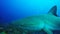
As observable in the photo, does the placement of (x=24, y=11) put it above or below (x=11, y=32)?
above

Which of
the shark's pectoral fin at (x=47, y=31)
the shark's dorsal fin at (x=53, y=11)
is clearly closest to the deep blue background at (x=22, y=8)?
the shark's dorsal fin at (x=53, y=11)

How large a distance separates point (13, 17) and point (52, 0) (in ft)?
1.85

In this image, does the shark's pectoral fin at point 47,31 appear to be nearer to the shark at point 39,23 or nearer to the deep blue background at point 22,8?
the shark at point 39,23

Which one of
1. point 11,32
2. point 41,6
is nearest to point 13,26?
point 11,32

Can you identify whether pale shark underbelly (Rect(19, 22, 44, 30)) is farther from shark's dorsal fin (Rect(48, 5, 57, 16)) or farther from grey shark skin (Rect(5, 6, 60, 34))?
shark's dorsal fin (Rect(48, 5, 57, 16))

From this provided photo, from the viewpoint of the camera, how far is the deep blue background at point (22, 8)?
6.39 feet

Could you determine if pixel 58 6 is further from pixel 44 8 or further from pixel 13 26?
pixel 13 26

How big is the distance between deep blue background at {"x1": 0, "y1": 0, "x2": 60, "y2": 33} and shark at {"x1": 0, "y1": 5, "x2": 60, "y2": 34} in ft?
0.17

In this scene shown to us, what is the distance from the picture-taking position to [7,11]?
1.97m

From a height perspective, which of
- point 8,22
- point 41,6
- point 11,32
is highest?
point 41,6

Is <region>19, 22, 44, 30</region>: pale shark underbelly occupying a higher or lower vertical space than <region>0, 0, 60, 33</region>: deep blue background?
lower

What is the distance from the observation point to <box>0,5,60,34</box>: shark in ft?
6.32

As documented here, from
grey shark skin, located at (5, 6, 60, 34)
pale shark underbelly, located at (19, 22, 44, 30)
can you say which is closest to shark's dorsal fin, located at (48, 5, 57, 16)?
grey shark skin, located at (5, 6, 60, 34)

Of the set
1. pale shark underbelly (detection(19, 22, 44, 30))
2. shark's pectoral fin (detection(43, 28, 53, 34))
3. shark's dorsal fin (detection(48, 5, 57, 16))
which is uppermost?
shark's dorsal fin (detection(48, 5, 57, 16))
